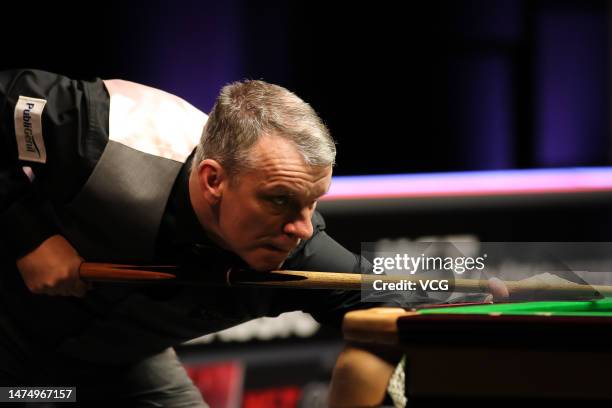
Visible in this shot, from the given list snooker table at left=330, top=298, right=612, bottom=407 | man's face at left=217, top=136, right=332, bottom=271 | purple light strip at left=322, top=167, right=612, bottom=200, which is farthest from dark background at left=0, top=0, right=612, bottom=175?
A: snooker table at left=330, top=298, right=612, bottom=407

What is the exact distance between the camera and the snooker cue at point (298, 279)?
80.7 inches

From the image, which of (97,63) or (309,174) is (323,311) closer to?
(309,174)

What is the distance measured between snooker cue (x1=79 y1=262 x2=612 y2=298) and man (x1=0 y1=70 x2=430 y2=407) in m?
0.04

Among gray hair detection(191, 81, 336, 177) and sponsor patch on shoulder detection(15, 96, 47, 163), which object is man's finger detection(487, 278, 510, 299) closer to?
gray hair detection(191, 81, 336, 177)

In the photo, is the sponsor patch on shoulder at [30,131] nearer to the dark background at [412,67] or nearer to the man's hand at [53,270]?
the man's hand at [53,270]

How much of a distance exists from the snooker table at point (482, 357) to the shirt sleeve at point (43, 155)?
0.97 meters

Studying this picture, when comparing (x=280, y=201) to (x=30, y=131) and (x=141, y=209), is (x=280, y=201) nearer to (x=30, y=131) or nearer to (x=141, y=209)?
(x=141, y=209)

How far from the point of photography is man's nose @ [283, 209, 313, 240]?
6.92 feet

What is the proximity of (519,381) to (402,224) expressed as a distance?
7.57ft

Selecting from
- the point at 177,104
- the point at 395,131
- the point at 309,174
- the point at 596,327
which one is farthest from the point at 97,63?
the point at 596,327

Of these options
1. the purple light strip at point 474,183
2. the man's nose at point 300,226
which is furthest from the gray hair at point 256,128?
the purple light strip at point 474,183

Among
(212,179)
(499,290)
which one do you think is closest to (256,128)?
(212,179)

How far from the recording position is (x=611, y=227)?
399cm

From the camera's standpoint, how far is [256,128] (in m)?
2.14
